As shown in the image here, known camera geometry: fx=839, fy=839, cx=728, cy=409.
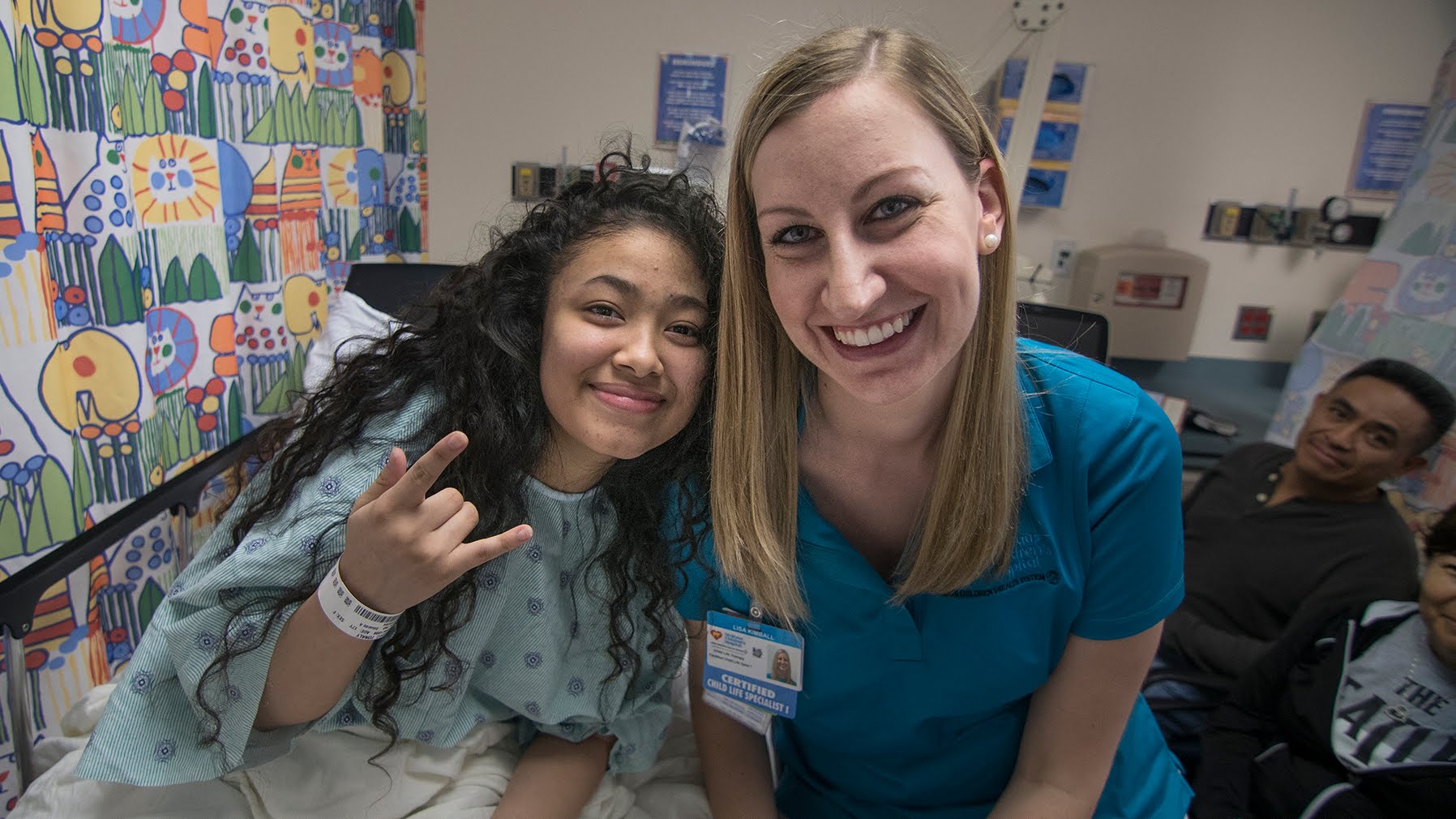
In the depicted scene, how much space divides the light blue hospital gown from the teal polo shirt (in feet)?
0.63

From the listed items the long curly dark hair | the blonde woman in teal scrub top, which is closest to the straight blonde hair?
the blonde woman in teal scrub top

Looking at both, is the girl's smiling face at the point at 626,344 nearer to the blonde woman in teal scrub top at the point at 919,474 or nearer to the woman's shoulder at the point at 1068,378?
the blonde woman in teal scrub top at the point at 919,474

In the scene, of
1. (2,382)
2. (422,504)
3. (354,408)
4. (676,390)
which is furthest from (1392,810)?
(2,382)

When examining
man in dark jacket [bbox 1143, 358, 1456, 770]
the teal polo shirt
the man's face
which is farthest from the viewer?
the man's face

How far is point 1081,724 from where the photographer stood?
108 cm

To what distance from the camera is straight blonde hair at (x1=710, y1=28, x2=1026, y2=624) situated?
0.93m

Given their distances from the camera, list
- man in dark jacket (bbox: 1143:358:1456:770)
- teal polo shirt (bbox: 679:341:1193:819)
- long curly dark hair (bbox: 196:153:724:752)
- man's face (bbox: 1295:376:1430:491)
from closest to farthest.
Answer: teal polo shirt (bbox: 679:341:1193:819) → long curly dark hair (bbox: 196:153:724:752) → man in dark jacket (bbox: 1143:358:1456:770) → man's face (bbox: 1295:376:1430:491)

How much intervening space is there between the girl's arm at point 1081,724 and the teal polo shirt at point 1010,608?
0.03 m

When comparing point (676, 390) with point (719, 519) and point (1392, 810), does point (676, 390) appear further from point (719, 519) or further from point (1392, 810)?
point (1392, 810)

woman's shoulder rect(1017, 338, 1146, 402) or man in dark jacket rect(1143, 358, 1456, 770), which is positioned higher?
woman's shoulder rect(1017, 338, 1146, 402)

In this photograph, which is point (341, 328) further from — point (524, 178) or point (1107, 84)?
point (1107, 84)

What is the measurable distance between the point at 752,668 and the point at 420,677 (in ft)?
1.51

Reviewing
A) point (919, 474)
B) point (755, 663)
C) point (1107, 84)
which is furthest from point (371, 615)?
Answer: point (1107, 84)

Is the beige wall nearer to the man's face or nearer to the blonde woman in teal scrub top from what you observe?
the man's face
